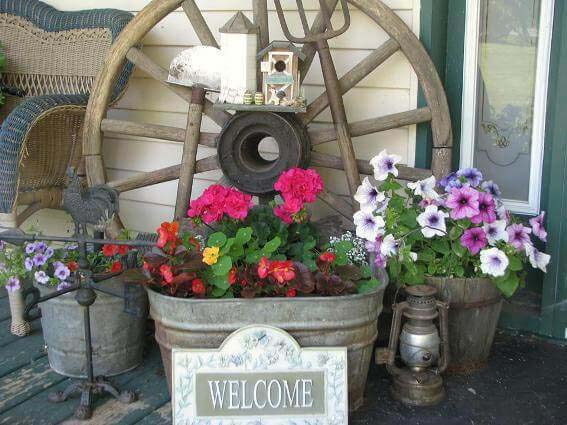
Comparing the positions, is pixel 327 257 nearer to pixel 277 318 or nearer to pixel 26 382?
pixel 277 318

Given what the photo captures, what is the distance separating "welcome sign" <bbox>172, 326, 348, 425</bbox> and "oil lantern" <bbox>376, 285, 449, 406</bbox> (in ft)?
0.96

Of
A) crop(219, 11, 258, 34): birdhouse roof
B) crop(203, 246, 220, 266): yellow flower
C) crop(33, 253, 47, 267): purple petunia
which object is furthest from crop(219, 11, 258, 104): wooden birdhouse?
crop(33, 253, 47, 267): purple petunia

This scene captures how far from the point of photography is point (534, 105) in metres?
2.90

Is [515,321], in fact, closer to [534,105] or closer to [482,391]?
[482,391]

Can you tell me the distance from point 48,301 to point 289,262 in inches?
34.6

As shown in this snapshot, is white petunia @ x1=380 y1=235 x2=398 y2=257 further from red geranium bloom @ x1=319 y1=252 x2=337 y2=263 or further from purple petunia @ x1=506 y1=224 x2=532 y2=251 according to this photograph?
purple petunia @ x1=506 y1=224 x2=532 y2=251

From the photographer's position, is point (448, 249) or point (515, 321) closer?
point (448, 249)

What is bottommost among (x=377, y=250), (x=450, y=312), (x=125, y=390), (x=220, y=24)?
(x=125, y=390)

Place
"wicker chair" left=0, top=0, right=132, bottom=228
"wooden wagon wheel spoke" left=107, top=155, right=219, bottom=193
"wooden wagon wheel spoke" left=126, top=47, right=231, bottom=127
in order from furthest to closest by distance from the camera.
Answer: "wooden wagon wheel spoke" left=107, top=155, right=219, bottom=193, "wooden wagon wheel spoke" left=126, top=47, right=231, bottom=127, "wicker chair" left=0, top=0, right=132, bottom=228

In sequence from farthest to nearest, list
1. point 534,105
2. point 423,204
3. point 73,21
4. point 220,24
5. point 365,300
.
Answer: point 73,21 < point 220,24 < point 534,105 < point 423,204 < point 365,300

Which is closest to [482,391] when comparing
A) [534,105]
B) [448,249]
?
[448,249]

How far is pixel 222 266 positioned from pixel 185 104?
138 centimetres

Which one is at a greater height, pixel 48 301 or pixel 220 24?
pixel 220 24

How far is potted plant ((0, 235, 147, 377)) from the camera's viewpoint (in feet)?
8.49
